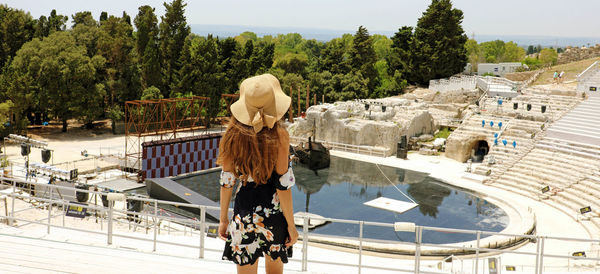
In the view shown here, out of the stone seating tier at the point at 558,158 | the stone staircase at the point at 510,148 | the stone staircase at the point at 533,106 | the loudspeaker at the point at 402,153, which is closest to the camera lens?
the stone seating tier at the point at 558,158

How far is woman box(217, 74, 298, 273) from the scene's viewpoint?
4762mm

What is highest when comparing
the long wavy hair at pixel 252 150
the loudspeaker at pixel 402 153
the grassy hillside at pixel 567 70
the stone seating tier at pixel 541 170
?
the grassy hillside at pixel 567 70

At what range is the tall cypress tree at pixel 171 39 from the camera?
44125 millimetres

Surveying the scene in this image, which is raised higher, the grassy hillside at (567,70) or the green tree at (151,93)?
the grassy hillside at (567,70)

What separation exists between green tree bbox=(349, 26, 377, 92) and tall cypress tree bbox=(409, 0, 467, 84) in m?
4.16

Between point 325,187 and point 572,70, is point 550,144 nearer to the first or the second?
point 325,187

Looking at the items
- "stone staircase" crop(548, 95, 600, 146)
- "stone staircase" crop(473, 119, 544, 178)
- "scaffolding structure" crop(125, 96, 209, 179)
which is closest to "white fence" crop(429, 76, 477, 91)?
"stone staircase" crop(548, 95, 600, 146)

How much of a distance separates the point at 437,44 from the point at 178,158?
3021 cm

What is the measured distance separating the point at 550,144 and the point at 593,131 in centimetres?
307

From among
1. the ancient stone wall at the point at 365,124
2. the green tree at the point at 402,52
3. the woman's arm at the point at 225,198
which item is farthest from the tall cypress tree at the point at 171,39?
the woman's arm at the point at 225,198

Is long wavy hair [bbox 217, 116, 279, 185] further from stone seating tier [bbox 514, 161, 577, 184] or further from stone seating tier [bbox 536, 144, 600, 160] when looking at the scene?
stone seating tier [bbox 536, 144, 600, 160]

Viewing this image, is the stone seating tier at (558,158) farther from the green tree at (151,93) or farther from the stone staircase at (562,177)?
the green tree at (151,93)

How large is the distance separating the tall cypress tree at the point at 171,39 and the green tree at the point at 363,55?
53.8ft

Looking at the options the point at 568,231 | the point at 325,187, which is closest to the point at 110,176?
the point at 325,187
